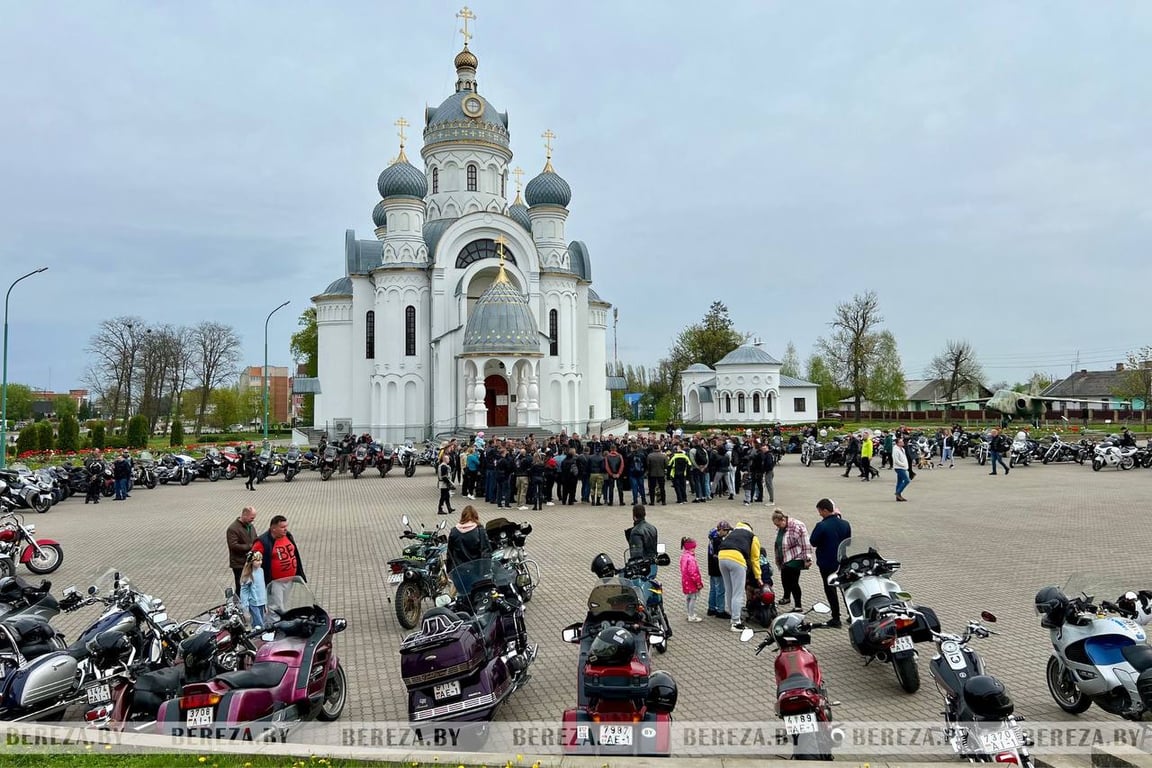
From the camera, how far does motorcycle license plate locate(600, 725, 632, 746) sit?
4676 millimetres

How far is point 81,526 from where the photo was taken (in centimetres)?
1559

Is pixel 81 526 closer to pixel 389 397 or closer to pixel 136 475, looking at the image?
pixel 136 475

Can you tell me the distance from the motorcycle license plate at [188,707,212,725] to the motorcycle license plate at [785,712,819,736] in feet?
12.1

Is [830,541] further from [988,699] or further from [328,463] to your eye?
[328,463]

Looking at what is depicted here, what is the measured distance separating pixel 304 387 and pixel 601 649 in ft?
144

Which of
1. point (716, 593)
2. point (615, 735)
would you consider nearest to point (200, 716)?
point (615, 735)

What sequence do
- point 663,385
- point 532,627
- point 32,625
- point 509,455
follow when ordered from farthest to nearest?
point 663,385 → point 509,455 → point 532,627 → point 32,625

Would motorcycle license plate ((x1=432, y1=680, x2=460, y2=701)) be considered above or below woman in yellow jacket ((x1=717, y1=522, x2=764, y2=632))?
below

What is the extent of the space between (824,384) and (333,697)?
74.1m

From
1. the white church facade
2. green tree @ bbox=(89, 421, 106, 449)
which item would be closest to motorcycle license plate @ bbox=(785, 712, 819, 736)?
green tree @ bbox=(89, 421, 106, 449)

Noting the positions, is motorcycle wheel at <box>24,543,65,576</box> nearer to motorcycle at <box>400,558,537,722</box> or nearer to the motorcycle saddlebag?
motorcycle at <box>400,558,537,722</box>

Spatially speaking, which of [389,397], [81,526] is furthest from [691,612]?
[389,397]

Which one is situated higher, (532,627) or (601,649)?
(601,649)

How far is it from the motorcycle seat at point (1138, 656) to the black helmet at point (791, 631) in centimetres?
235
